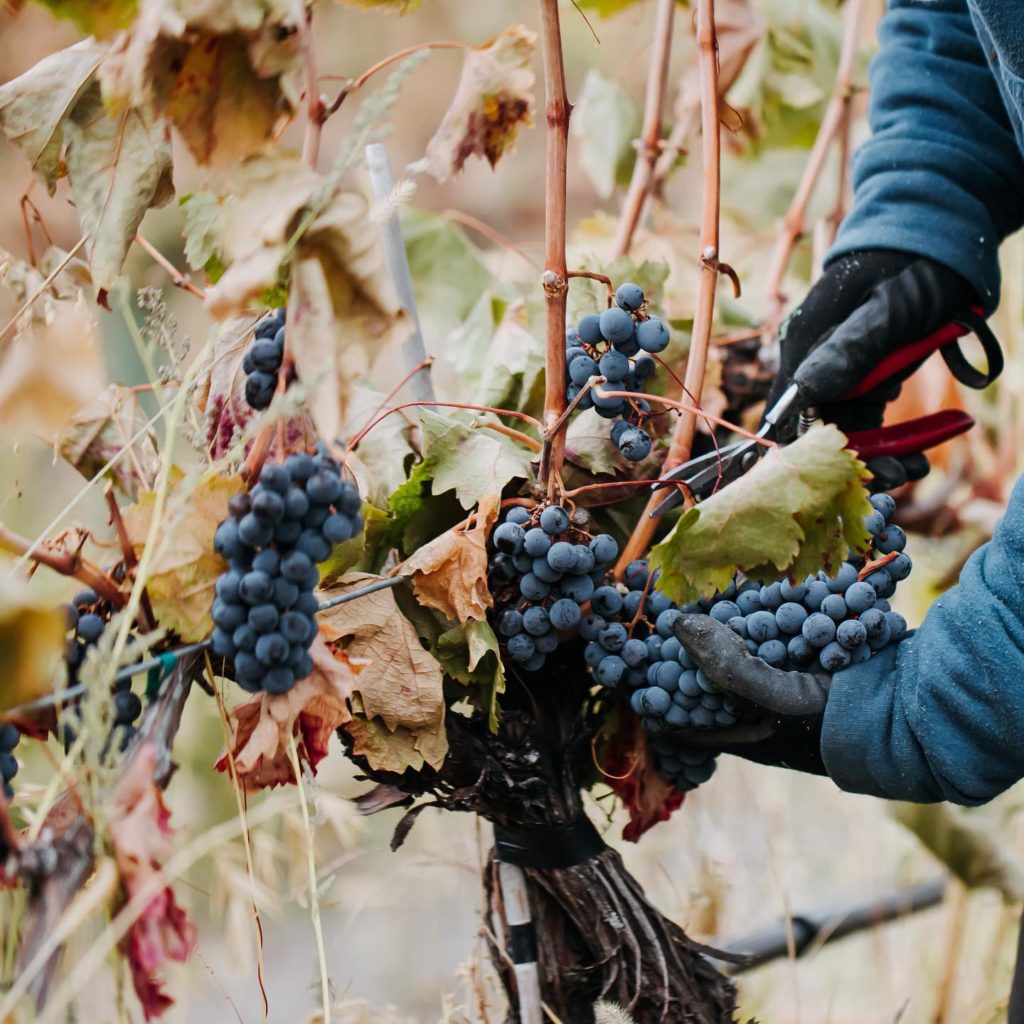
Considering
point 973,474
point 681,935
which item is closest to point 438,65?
point 973,474

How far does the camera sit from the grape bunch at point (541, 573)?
25.1 inches

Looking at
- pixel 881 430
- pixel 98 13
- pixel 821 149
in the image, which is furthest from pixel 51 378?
pixel 821 149

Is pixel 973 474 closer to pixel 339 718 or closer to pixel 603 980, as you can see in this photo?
pixel 603 980

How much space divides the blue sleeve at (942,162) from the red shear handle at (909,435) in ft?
0.53

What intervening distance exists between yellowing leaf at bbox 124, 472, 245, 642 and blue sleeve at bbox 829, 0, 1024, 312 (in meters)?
0.68

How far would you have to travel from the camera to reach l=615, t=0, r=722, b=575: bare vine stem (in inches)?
28.9

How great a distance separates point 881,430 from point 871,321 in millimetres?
94

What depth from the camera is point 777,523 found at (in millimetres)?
615

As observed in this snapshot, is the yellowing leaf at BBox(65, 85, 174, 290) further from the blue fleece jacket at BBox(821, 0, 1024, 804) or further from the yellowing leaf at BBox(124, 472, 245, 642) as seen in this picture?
the blue fleece jacket at BBox(821, 0, 1024, 804)

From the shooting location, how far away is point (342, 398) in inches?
18.8

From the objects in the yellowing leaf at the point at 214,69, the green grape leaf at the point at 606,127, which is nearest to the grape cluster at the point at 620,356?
the yellowing leaf at the point at 214,69

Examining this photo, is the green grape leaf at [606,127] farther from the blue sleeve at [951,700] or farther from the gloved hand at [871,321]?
the blue sleeve at [951,700]

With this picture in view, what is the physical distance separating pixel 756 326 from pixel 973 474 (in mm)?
654

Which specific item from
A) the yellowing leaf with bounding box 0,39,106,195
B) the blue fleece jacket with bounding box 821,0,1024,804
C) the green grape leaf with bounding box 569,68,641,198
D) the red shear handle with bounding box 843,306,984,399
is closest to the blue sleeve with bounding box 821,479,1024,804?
the blue fleece jacket with bounding box 821,0,1024,804
